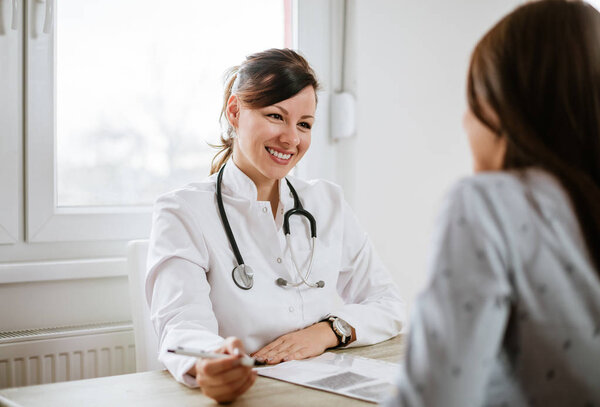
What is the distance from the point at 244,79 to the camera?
167cm

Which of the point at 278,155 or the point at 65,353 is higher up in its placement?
the point at 278,155

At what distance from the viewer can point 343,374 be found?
3.89ft

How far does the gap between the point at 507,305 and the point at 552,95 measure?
0.86 ft

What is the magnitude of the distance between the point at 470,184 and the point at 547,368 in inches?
8.5

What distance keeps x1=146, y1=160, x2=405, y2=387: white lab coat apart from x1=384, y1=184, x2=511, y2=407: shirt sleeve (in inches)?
28.3

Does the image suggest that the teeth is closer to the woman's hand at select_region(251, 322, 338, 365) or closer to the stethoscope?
the stethoscope

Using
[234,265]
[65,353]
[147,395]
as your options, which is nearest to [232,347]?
[147,395]

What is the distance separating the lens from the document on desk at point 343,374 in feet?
3.50

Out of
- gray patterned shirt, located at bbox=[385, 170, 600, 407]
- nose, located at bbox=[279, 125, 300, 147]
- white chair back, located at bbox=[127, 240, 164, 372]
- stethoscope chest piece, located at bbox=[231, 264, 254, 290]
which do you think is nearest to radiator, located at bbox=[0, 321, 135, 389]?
white chair back, located at bbox=[127, 240, 164, 372]

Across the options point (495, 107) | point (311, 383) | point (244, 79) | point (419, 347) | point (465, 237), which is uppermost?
point (244, 79)

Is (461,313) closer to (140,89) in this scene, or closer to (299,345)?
(299,345)

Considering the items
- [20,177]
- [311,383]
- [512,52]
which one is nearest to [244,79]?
[20,177]

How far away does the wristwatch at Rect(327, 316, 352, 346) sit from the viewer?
1471 mm

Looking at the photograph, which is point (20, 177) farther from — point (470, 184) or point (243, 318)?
point (470, 184)
